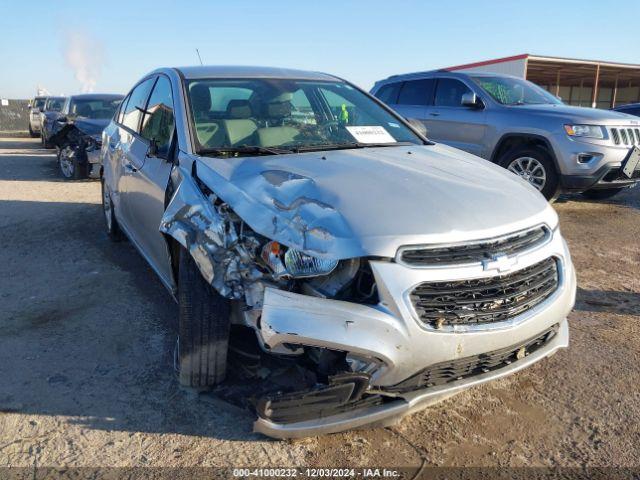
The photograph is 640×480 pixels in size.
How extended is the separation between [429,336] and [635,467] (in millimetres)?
1131

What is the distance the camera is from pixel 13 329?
11.9 ft

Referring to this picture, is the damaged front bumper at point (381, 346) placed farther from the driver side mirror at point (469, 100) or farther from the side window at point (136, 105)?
the driver side mirror at point (469, 100)

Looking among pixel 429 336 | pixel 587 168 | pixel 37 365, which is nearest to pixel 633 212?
pixel 587 168

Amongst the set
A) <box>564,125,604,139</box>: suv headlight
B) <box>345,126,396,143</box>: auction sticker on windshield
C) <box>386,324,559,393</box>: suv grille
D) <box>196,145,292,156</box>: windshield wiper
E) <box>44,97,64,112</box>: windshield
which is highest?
<box>345,126,396,143</box>: auction sticker on windshield

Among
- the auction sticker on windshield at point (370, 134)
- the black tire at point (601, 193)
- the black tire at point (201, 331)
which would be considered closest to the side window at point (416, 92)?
the black tire at point (601, 193)

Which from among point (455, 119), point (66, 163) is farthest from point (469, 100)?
point (66, 163)

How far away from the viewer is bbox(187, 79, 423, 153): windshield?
3.25 metres

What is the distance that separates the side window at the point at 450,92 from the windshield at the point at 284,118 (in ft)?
14.4

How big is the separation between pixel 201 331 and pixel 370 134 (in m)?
1.82

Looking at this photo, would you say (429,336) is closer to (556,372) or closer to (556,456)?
(556,456)

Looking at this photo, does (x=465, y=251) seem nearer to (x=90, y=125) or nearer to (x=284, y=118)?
(x=284, y=118)

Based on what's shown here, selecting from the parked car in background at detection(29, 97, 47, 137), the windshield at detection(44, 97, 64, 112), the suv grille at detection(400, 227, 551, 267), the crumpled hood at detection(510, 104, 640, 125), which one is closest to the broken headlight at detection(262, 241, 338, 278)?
the suv grille at detection(400, 227, 551, 267)

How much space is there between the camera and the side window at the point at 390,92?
913cm

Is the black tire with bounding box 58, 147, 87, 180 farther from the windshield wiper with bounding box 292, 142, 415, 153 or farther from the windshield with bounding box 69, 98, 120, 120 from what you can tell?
the windshield wiper with bounding box 292, 142, 415, 153
